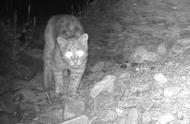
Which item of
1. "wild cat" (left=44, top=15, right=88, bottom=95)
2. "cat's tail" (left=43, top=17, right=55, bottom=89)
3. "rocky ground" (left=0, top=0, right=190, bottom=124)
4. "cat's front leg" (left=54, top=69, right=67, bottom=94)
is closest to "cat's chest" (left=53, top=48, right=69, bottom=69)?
"wild cat" (left=44, top=15, right=88, bottom=95)

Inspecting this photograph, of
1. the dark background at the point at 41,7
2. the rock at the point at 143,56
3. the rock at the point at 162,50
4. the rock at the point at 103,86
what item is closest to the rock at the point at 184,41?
the rock at the point at 162,50

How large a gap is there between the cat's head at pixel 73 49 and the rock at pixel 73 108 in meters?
0.76

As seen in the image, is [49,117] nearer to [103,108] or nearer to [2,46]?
[103,108]

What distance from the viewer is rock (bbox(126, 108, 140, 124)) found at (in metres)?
5.77

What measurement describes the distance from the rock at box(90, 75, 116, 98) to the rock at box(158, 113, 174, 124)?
140 centimetres

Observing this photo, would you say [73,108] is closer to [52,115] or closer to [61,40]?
[52,115]

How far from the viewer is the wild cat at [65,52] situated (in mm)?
6758

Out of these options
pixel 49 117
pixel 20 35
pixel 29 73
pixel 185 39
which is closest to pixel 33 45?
pixel 20 35

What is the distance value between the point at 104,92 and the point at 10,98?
2.01m

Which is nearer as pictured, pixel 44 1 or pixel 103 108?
pixel 103 108

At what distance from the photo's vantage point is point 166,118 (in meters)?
5.62

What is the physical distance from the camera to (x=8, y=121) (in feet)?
20.9

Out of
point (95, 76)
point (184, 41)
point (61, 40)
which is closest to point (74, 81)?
point (95, 76)

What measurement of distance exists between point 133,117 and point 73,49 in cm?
185
